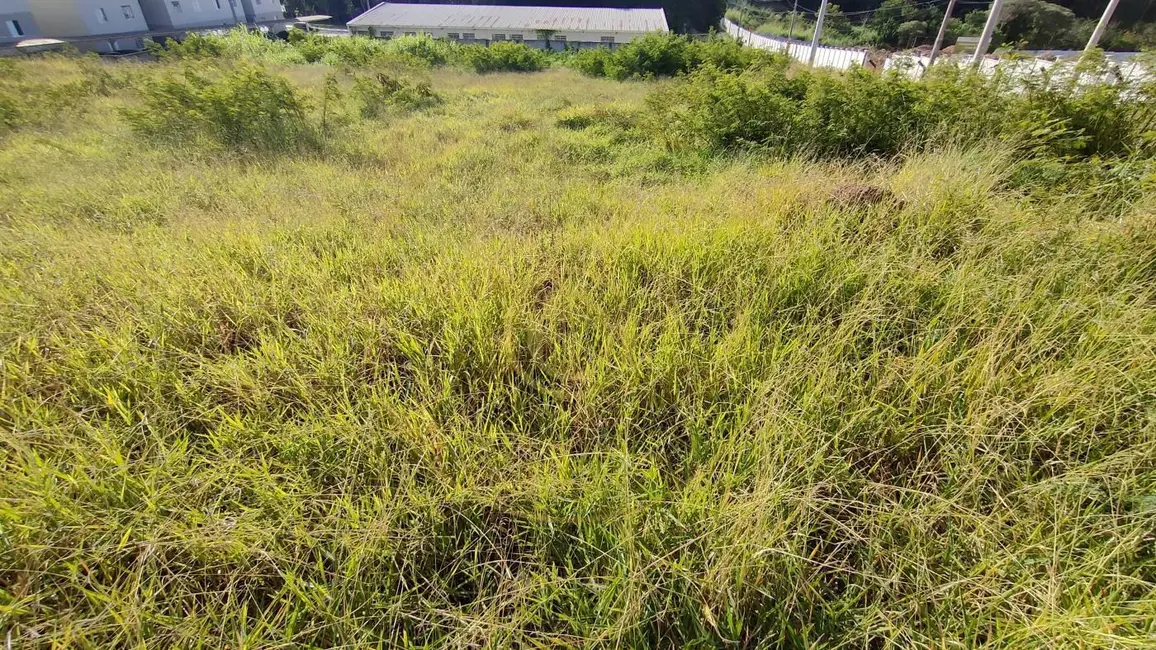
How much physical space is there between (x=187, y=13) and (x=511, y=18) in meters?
24.9

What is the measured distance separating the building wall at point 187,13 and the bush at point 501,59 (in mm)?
27678

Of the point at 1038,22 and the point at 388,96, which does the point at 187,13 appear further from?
the point at 1038,22

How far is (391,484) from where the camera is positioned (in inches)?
56.0

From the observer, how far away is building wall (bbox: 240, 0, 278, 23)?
40500mm

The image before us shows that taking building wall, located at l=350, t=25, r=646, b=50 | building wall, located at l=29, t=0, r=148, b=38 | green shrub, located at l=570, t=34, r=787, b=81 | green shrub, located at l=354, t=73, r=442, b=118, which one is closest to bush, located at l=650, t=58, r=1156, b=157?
green shrub, located at l=354, t=73, r=442, b=118

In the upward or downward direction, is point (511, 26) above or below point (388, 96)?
above

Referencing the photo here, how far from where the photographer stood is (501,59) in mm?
21250

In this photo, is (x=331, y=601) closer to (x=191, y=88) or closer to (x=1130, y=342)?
(x=1130, y=342)

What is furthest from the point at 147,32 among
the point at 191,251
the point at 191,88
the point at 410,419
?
the point at 410,419

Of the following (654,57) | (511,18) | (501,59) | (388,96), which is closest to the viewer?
(388,96)

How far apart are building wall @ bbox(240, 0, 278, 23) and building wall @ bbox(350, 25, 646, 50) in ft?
53.8

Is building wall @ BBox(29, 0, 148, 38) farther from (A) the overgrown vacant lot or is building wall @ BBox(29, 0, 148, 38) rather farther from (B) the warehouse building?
(A) the overgrown vacant lot

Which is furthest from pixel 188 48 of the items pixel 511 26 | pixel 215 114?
pixel 511 26

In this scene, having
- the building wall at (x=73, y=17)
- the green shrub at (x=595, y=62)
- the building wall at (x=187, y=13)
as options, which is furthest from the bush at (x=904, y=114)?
the building wall at (x=187, y=13)
